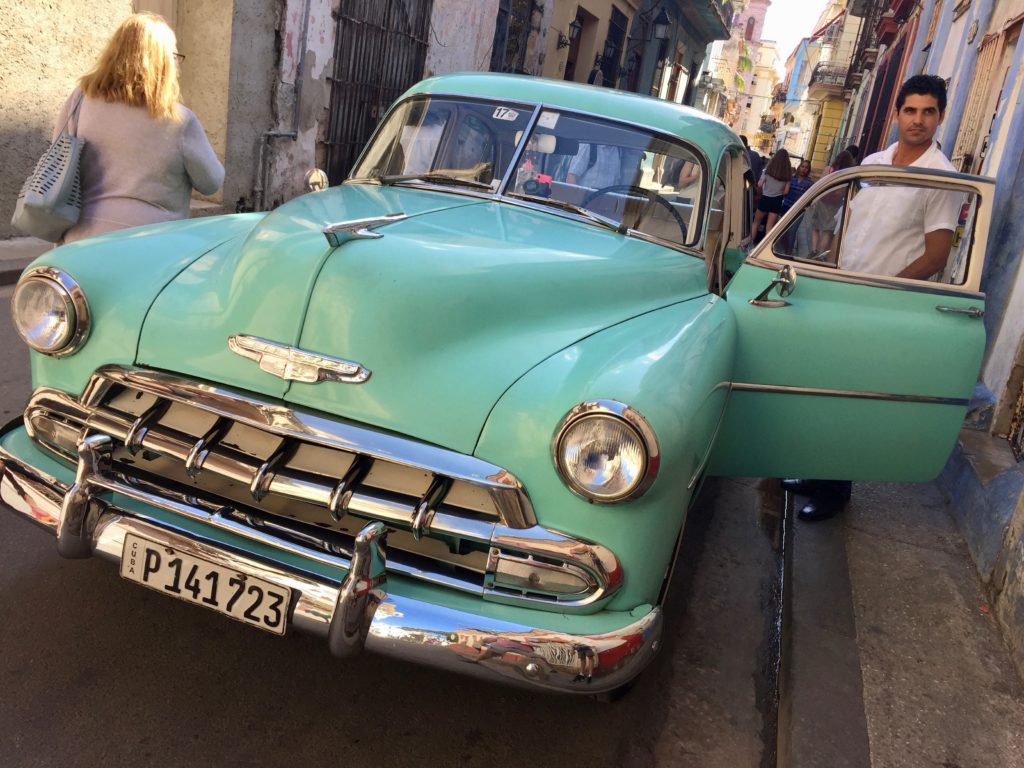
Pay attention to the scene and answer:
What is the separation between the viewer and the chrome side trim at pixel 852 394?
112 inches

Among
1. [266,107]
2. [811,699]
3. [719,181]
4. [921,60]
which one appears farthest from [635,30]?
[811,699]

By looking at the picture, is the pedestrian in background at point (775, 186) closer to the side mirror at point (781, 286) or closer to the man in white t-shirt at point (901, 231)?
the man in white t-shirt at point (901, 231)

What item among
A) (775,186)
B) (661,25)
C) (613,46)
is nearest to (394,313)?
(775,186)

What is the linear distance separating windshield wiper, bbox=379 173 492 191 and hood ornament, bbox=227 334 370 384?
1.28 m

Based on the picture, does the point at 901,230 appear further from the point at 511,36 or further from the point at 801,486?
the point at 511,36

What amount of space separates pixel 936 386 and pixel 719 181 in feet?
3.48

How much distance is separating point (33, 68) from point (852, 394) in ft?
17.8

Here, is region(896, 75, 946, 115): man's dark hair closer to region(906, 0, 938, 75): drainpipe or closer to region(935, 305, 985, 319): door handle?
region(935, 305, 985, 319): door handle

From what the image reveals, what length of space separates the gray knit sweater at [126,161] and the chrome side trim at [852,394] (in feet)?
6.99

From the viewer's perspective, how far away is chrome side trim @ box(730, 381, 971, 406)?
285 centimetres

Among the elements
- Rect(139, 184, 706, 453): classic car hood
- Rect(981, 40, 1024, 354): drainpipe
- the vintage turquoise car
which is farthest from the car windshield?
Rect(981, 40, 1024, 354): drainpipe

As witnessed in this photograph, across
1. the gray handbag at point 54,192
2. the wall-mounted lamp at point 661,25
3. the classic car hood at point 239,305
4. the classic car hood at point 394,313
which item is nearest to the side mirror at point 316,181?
the gray handbag at point 54,192

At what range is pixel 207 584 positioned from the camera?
189cm

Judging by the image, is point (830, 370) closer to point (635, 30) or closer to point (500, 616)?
point (500, 616)
